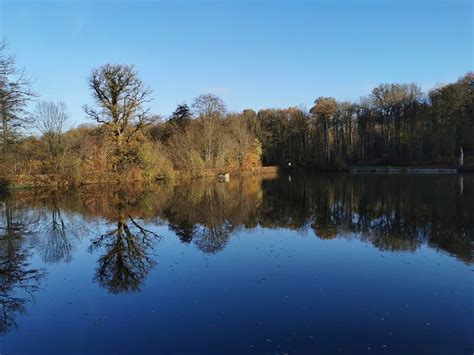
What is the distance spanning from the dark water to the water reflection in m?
0.07

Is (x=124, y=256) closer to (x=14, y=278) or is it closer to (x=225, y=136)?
(x=14, y=278)

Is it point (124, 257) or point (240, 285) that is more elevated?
point (124, 257)

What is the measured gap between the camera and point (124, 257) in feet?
34.6

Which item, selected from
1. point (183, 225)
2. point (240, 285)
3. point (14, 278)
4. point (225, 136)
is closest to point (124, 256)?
point (14, 278)

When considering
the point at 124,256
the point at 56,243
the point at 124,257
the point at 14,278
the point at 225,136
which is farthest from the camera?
the point at 225,136

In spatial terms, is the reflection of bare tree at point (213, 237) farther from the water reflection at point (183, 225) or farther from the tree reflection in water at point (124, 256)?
the tree reflection in water at point (124, 256)

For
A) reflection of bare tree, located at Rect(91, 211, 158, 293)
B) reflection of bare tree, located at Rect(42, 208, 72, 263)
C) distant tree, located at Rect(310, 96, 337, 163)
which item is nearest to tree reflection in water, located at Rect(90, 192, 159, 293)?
reflection of bare tree, located at Rect(91, 211, 158, 293)

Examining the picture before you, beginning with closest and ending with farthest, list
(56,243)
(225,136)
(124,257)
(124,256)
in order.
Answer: (124,257)
(124,256)
(56,243)
(225,136)

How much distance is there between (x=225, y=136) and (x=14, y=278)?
46.0 meters

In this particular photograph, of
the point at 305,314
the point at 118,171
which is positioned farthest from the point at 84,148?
the point at 305,314

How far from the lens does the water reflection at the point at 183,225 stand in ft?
31.2

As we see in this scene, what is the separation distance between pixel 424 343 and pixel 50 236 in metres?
12.3

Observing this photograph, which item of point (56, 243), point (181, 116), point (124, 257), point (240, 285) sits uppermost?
point (181, 116)

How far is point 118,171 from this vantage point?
1487 inches
